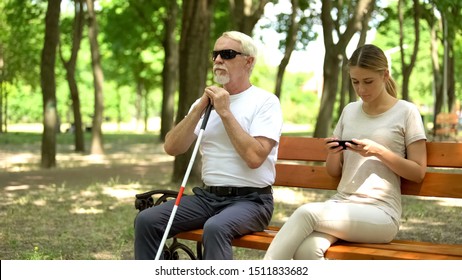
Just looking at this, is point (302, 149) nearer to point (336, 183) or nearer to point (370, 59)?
point (336, 183)

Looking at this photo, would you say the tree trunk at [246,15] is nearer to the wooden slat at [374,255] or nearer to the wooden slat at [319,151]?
the wooden slat at [319,151]

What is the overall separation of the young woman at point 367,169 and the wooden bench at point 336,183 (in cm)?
11

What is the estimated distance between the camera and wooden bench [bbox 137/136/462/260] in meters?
4.14

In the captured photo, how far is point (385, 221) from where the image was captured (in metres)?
4.28

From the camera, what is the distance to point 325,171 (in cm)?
520

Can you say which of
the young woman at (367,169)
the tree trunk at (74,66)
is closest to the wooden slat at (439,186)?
the young woman at (367,169)

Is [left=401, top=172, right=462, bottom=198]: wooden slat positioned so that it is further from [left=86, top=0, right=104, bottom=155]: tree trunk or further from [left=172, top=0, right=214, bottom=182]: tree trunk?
[left=86, top=0, right=104, bottom=155]: tree trunk

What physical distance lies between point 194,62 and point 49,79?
513 cm

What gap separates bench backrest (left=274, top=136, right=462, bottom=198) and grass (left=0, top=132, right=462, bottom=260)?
1668 millimetres

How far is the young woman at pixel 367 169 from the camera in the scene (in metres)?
4.17

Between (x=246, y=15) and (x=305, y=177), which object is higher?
(x=246, y=15)

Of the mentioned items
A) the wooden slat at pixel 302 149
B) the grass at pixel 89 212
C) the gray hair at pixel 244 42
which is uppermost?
the gray hair at pixel 244 42

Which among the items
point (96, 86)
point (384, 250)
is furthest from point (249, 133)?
point (96, 86)

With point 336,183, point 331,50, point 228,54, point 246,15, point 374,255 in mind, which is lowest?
point 374,255
